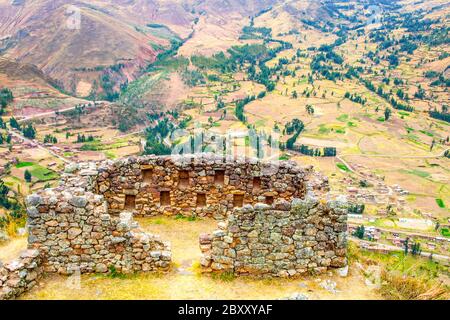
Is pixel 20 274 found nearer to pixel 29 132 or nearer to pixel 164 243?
pixel 164 243

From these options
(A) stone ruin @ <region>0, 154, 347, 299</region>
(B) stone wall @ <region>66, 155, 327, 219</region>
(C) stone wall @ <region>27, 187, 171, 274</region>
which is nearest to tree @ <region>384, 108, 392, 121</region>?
(B) stone wall @ <region>66, 155, 327, 219</region>

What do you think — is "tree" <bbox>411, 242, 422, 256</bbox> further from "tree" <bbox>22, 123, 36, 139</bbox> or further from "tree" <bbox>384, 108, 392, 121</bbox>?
"tree" <bbox>22, 123, 36, 139</bbox>

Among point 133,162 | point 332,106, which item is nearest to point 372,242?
point 133,162

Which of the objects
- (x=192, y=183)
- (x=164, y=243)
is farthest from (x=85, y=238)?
(x=192, y=183)

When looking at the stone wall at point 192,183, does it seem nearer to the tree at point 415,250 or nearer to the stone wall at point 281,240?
the stone wall at point 281,240

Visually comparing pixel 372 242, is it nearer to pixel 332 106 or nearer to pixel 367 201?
pixel 367 201
